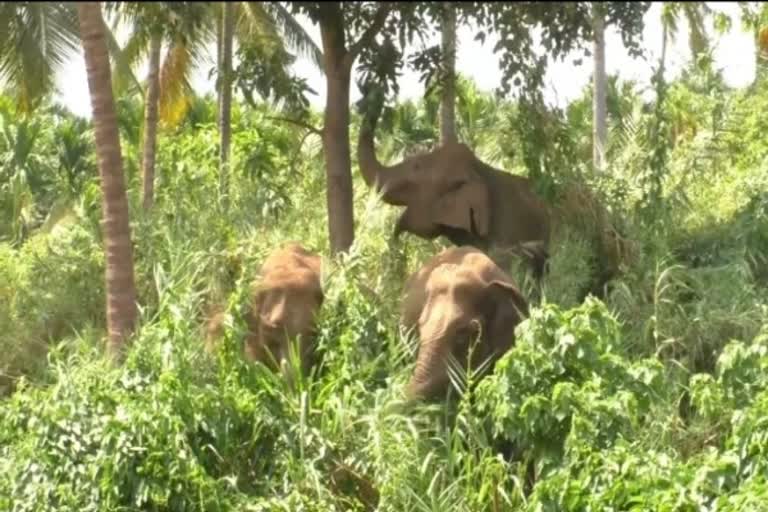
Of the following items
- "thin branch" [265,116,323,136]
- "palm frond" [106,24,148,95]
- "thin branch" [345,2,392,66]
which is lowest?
"thin branch" [265,116,323,136]

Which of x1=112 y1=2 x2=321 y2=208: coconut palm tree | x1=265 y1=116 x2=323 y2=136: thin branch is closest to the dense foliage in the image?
x1=265 y1=116 x2=323 y2=136: thin branch

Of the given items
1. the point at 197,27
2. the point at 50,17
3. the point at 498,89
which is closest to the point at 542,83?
the point at 498,89

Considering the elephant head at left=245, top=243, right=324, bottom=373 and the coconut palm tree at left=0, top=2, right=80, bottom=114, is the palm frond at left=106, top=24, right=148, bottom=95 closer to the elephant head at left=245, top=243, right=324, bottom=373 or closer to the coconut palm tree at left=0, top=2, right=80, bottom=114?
the coconut palm tree at left=0, top=2, right=80, bottom=114

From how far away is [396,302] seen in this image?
12336mm

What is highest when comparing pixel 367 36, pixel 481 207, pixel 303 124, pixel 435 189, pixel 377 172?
pixel 367 36

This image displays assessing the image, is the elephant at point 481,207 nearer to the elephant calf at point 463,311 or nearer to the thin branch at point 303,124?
the thin branch at point 303,124

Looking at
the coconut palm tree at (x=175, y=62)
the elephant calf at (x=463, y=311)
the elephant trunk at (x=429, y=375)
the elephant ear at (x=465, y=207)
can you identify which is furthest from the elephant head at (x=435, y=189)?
the elephant trunk at (x=429, y=375)

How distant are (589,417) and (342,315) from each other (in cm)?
230

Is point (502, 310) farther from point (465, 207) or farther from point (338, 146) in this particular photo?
point (338, 146)

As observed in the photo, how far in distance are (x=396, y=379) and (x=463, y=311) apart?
72 centimetres

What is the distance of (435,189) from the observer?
13273mm

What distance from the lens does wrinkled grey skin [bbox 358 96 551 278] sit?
1320 cm

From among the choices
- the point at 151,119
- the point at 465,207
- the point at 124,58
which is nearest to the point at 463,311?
the point at 465,207

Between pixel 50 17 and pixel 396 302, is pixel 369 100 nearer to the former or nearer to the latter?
pixel 396 302
